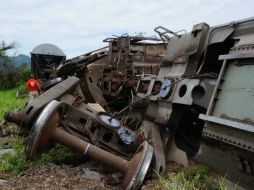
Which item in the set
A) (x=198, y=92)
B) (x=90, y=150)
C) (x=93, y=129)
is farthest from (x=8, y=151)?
(x=198, y=92)

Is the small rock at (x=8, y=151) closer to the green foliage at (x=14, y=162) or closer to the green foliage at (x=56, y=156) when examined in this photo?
the green foliage at (x=14, y=162)

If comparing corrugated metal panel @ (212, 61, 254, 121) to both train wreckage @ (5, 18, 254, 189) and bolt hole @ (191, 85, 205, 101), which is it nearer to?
train wreckage @ (5, 18, 254, 189)

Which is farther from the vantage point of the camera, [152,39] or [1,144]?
[152,39]

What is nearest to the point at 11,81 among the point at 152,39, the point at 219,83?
the point at 152,39

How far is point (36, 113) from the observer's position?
5.72 meters

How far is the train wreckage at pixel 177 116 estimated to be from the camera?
413 cm

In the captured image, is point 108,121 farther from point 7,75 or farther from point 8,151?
point 7,75

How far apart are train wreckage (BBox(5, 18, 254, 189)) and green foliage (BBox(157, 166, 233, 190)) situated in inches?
5.1

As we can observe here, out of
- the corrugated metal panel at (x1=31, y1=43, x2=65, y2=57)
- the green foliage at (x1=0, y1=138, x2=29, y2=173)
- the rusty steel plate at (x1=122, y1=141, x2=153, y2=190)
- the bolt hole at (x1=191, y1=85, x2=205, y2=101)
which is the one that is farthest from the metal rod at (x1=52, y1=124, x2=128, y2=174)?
the corrugated metal panel at (x1=31, y1=43, x2=65, y2=57)

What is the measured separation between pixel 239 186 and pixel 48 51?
20550 millimetres

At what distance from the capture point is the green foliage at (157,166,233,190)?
162 inches

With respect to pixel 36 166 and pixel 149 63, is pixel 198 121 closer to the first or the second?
pixel 36 166

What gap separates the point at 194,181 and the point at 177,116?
4.71 feet

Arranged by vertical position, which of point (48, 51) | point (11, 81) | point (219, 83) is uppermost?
point (219, 83)
